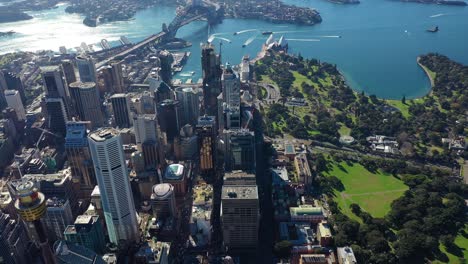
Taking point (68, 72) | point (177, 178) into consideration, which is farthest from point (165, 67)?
point (177, 178)

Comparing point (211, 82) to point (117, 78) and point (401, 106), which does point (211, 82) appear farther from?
point (401, 106)

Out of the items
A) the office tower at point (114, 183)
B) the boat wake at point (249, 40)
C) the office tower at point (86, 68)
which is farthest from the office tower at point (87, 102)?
the boat wake at point (249, 40)

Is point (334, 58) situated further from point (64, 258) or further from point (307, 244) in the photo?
point (64, 258)

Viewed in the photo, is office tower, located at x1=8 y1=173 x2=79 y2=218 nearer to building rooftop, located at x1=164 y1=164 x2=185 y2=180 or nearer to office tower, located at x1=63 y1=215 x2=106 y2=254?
office tower, located at x1=63 y1=215 x2=106 y2=254

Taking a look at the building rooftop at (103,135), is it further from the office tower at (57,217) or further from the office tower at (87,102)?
the office tower at (87,102)

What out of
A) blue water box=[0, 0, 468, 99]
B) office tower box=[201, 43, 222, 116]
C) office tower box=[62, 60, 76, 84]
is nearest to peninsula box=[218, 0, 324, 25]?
blue water box=[0, 0, 468, 99]

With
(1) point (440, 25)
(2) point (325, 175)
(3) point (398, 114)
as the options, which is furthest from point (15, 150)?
(1) point (440, 25)

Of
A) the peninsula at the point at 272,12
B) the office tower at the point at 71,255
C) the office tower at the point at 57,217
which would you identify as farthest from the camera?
the peninsula at the point at 272,12
